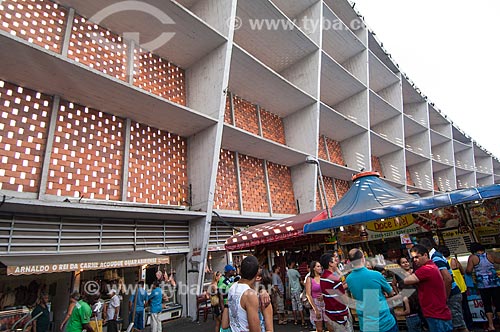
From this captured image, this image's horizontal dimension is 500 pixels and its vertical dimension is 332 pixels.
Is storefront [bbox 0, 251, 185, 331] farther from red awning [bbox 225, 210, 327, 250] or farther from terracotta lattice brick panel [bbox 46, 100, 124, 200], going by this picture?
red awning [bbox 225, 210, 327, 250]

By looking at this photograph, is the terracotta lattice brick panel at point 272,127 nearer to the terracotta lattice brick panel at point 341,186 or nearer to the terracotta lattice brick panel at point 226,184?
the terracotta lattice brick panel at point 226,184

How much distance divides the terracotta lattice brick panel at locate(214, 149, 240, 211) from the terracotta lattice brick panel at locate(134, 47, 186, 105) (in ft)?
10.3

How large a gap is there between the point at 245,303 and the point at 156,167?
8392 mm

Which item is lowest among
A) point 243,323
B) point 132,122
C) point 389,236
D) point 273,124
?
point 243,323

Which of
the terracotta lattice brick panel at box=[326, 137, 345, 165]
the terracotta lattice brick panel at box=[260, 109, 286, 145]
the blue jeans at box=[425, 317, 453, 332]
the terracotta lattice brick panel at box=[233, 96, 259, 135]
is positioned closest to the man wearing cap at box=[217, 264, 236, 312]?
the blue jeans at box=[425, 317, 453, 332]

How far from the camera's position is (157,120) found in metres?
10.5

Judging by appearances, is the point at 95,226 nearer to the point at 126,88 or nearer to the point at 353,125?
the point at 126,88

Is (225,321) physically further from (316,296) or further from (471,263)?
(471,263)

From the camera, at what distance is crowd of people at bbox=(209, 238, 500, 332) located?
3.08 metres

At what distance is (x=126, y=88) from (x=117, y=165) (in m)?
2.52

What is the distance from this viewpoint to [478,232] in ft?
27.1

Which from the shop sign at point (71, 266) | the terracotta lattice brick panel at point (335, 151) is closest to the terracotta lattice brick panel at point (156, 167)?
the shop sign at point (71, 266)

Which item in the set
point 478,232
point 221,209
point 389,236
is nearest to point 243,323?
point 389,236

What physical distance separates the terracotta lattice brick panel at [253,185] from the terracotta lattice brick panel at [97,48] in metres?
6.59
